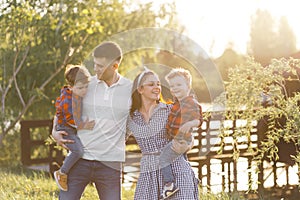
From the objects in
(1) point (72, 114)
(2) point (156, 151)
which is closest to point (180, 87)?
(2) point (156, 151)

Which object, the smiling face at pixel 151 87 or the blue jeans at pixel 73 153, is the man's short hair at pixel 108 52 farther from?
the blue jeans at pixel 73 153

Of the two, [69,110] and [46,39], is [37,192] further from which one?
[46,39]

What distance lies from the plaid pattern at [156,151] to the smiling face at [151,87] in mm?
108

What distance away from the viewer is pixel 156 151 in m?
4.65

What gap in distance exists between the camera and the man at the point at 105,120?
4586 mm

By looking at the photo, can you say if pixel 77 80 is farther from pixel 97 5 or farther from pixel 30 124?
pixel 97 5

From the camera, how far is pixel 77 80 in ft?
15.3

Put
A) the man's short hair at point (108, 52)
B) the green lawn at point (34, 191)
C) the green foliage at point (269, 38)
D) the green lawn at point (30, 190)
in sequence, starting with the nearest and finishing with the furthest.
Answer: the man's short hair at point (108, 52), the green lawn at point (34, 191), the green lawn at point (30, 190), the green foliage at point (269, 38)

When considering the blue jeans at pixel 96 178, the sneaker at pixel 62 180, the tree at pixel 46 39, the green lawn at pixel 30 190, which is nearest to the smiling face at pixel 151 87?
the blue jeans at pixel 96 178

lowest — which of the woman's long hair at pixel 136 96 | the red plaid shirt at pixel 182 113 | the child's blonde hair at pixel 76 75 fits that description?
the red plaid shirt at pixel 182 113

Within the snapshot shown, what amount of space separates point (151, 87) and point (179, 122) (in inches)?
14.2

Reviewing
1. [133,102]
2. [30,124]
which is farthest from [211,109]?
[30,124]

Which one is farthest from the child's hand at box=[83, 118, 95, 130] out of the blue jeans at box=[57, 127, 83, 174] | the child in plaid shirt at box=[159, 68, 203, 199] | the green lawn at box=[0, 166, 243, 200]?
the green lawn at box=[0, 166, 243, 200]

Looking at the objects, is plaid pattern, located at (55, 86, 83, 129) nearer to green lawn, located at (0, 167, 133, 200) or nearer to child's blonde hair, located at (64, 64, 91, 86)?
child's blonde hair, located at (64, 64, 91, 86)
